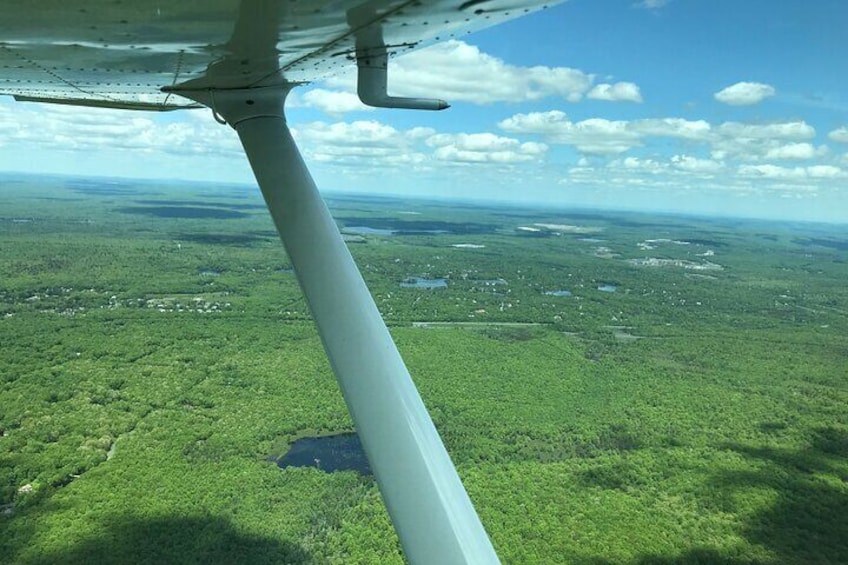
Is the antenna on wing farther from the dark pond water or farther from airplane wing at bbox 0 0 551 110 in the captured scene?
the dark pond water

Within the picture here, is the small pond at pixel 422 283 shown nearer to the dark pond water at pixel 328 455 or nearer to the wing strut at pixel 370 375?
the dark pond water at pixel 328 455

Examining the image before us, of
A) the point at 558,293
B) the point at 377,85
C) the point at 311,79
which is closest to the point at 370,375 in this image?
the point at 377,85

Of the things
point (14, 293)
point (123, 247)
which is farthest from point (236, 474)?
point (123, 247)

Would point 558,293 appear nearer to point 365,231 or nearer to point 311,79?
point 365,231

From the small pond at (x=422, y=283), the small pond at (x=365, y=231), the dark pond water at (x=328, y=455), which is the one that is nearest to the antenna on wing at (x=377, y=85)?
the dark pond water at (x=328, y=455)

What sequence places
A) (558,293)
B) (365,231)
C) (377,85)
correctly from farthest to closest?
(365,231) < (558,293) < (377,85)
